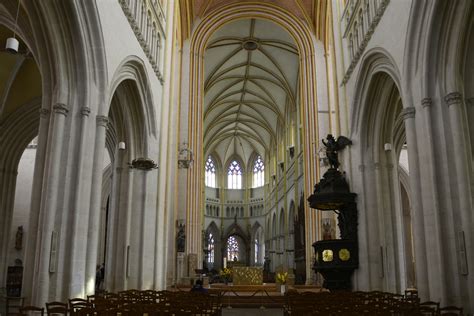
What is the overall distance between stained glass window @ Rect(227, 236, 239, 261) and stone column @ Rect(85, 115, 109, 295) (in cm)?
3920

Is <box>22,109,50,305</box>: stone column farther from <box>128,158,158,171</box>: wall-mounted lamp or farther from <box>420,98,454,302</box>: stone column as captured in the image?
<box>420,98,454,302</box>: stone column

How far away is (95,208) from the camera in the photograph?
35.8ft

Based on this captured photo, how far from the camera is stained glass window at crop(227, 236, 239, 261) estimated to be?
49312mm

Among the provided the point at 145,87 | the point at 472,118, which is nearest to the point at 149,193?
the point at 145,87

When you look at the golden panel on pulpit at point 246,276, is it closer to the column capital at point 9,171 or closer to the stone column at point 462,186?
the column capital at point 9,171

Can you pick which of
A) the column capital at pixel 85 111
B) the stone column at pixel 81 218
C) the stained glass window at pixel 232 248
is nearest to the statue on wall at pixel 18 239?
the stone column at pixel 81 218

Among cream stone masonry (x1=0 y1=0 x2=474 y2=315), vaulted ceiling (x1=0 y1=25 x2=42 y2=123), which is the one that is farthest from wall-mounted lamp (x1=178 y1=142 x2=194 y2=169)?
vaulted ceiling (x1=0 y1=25 x2=42 y2=123)

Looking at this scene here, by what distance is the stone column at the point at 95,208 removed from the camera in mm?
10617

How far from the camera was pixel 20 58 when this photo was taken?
1567cm

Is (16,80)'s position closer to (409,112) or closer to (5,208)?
(5,208)

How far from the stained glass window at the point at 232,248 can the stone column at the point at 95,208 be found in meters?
39.2

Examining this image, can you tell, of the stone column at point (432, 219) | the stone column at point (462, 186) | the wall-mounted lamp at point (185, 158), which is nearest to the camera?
the stone column at point (462, 186)

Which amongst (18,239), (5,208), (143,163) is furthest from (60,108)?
(18,239)

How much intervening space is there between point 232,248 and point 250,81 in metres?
21.2
